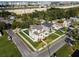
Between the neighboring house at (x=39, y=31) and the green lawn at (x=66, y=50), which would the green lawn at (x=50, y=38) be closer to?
the neighboring house at (x=39, y=31)

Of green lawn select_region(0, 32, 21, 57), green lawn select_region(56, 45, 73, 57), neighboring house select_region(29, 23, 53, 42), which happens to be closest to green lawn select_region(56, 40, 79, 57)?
green lawn select_region(56, 45, 73, 57)

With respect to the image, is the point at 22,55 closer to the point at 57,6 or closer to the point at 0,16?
the point at 0,16

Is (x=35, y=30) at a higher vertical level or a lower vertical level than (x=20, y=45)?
higher

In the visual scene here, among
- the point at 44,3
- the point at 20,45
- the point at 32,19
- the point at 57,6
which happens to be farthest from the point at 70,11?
the point at 20,45

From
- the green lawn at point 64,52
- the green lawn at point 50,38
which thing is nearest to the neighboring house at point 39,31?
the green lawn at point 50,38

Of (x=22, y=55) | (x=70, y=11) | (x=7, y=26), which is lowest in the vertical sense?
(x=22, y=55)

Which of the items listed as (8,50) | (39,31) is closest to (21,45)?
(8,50)

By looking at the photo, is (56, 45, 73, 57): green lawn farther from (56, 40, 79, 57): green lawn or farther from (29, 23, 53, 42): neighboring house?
(29, 23, 53, 42): neighboring house

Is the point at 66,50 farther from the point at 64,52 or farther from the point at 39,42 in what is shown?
the point at 39,42

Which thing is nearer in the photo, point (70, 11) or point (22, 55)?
point (22, 55)
